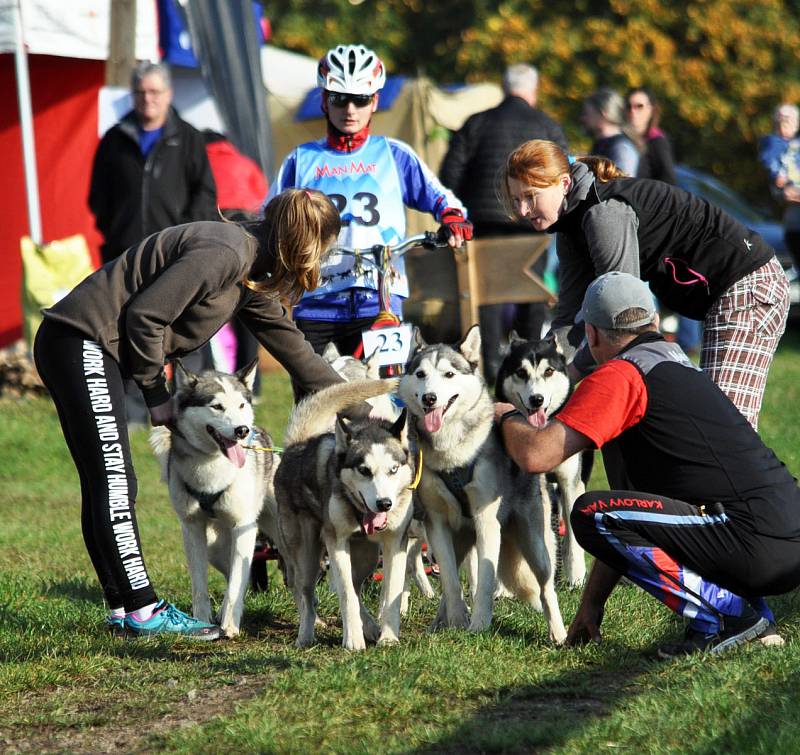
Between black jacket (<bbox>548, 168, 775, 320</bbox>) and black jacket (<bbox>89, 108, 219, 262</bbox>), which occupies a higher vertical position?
black jacket (<bbox>548, 168, 775, 320</bbox>)

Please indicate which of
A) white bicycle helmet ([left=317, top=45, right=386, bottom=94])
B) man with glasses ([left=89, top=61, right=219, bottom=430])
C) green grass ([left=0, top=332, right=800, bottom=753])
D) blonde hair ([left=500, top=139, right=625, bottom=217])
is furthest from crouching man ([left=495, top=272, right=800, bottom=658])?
man with glasses ([left=89, top=61, right=219, bottom=430])

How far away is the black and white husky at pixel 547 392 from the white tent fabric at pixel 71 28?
6.53m

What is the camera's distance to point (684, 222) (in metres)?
4.92

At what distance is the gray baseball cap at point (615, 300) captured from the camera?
13.8 ft

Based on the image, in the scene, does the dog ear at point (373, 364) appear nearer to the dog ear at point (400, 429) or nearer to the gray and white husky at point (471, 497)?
the gray and white husky at point (471, 497)

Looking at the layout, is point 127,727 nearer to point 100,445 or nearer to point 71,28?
point 100,445

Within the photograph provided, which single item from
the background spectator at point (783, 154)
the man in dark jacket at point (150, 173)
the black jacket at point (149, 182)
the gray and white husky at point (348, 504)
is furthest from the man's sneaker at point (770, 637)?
the background spectator at point (783, 154)

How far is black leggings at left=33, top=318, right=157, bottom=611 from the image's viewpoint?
4.48 m

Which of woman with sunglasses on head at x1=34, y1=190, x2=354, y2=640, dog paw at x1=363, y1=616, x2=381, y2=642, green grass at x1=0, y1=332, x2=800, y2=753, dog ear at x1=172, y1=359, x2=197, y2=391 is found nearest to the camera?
green grass at x1=0, y1=332, x2=800, y2=753

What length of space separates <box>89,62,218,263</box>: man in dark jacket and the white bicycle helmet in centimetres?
318

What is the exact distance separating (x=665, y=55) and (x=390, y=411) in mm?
18057

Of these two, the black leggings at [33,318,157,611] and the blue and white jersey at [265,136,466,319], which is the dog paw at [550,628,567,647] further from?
the blue and white jersey at [265,136,466,319]

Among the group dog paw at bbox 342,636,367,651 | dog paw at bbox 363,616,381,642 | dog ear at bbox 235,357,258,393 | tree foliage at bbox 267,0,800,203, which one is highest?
dog ear at bbox 235,357,258,393

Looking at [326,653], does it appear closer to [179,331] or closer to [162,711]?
[162,711]
